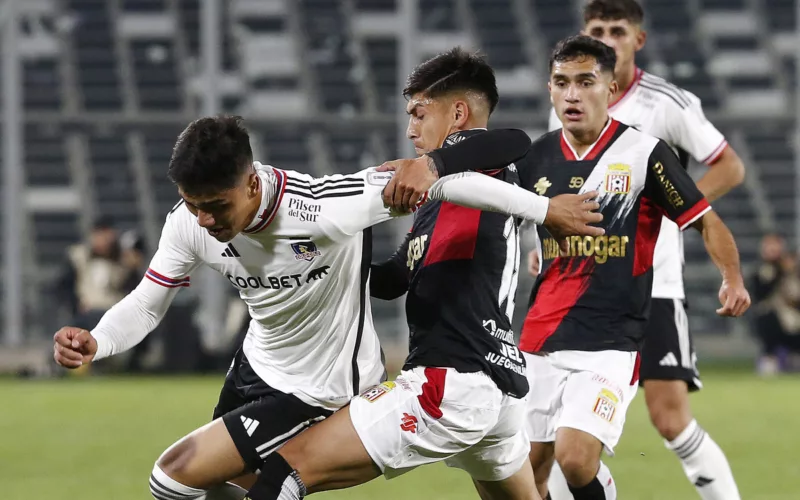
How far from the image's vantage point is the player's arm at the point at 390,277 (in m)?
4.30

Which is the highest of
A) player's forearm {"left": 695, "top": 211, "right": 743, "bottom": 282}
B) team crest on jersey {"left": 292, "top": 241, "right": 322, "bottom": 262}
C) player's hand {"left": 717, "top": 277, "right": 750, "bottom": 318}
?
team crest on jersey {"left": 292, "top": 241, "right": 322, "bottom": 262}

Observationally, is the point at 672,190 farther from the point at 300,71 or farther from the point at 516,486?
the point at 300,71

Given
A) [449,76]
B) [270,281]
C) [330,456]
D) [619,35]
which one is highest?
[619,35]

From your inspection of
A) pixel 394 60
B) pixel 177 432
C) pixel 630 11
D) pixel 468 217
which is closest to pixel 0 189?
pixel 394 60

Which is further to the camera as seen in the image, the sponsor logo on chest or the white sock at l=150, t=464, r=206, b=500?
the white sock at l=150, t=464, r=206, b=500

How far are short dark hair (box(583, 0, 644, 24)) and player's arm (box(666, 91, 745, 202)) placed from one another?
0.45 metres

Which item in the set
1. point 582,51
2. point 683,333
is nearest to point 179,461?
point 582,51

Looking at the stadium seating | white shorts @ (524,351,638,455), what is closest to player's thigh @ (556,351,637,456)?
white shorts @ (524,351,638,455)

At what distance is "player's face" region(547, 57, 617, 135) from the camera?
203 inches

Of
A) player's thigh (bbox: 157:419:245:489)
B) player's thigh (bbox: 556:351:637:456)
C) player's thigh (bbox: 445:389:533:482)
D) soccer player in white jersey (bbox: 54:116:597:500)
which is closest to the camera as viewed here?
soccer player in white jersey (bbox: 54:116:597:500)

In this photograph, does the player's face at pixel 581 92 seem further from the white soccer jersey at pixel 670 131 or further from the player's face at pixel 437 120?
the player's face at pixel 437 120

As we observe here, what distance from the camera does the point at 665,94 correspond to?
19.0 ft

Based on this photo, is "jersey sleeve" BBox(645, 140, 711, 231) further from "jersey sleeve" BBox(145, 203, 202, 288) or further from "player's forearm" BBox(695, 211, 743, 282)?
"jersey sleeve" BBox(145, 203, 202, 288)

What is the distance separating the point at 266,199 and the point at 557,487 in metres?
2.15
